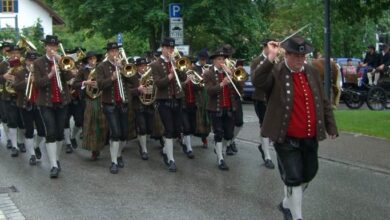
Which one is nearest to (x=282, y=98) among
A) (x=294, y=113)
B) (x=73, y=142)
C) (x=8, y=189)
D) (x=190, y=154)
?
(x=294, y=113)

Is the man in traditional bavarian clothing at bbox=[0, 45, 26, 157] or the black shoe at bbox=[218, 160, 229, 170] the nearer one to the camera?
the black shoe at bbox=[218, 160, 229, 170]

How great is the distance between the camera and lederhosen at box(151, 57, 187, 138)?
1006 cm

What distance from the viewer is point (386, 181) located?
29.2 feet

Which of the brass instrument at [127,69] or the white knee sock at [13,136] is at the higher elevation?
the brass instrument at [127,69]

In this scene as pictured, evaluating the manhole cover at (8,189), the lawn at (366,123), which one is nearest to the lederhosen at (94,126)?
the manhole cover at (8,189)

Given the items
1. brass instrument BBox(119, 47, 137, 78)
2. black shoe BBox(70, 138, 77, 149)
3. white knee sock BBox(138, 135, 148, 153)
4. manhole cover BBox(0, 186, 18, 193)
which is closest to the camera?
manhole cover BBox(0, 186, 18, 193)

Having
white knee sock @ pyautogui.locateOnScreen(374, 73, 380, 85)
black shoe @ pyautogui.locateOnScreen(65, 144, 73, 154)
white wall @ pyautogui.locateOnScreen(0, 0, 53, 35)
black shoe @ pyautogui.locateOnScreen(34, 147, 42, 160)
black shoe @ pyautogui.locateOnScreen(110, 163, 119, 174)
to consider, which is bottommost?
black shoe @ pyautogui.locateOnScreen(110, 163, 119, 174)

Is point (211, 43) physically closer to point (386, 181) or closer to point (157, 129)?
point (157, 129)

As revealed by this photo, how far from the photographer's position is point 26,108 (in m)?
11.1

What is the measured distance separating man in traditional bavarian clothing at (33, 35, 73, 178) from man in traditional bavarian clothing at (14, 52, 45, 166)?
1.09m

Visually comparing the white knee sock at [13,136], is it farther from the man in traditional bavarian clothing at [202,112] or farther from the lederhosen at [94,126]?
the man in traditional bavarian clothing at [202,112]

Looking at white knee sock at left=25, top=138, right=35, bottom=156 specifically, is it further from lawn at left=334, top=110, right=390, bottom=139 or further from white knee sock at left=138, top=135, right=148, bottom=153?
lawn at left=334, top=110, right=390, bottom=139

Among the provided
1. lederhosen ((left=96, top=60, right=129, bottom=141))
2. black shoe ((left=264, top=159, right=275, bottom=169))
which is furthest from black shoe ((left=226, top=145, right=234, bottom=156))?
lederhosen ((left=96, top=60, right=129, bottom=141))

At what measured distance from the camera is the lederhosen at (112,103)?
10.1 meters
